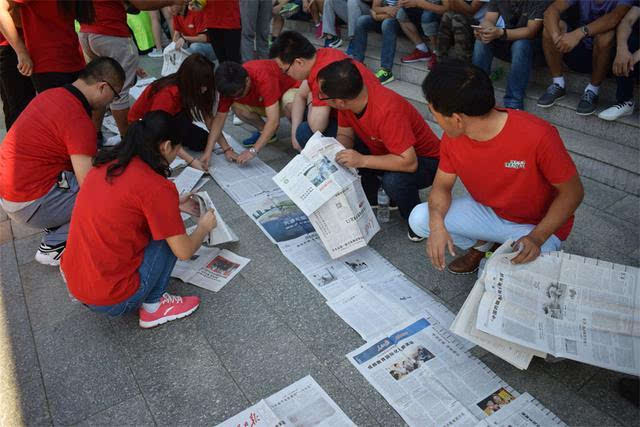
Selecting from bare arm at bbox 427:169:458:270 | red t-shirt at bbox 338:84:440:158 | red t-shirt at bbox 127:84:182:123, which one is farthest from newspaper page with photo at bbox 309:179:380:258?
red t-shirt at bbox 127:84:182:123

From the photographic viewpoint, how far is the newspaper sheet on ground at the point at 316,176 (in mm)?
2361

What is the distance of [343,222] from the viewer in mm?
2430

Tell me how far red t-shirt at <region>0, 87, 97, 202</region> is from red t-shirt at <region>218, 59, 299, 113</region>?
4.08 ft

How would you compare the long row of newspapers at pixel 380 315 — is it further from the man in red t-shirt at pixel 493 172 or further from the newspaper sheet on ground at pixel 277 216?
the man in red t-shirt at pixel 493 172

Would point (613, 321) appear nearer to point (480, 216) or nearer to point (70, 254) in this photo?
point (480, 216)

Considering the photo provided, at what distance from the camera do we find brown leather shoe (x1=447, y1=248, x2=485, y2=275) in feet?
8.00

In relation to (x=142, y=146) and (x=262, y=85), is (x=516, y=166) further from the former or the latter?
(x=262, y=85)

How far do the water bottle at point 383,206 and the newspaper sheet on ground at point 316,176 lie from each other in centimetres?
55

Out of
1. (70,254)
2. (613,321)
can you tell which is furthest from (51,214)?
(613,321)

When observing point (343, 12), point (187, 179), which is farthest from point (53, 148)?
point (343, 12)

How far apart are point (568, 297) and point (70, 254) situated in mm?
2040

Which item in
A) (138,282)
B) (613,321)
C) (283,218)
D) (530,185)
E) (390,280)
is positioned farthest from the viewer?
(283,218)

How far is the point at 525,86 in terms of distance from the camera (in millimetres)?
3541

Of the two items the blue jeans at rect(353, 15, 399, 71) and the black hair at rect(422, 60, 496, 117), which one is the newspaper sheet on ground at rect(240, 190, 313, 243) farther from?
the blue jeans at rect(353, 15, 399, 71)
